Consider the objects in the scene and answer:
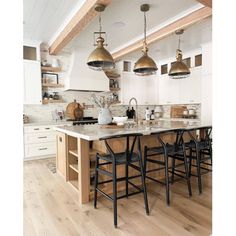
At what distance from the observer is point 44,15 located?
10.8 ft

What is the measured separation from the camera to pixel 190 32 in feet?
13.0

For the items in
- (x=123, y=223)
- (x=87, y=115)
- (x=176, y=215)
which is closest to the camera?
(x=123, y=223)

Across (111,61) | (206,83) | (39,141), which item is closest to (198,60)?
(206,83)

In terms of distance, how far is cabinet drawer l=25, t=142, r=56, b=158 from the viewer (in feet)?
14.5

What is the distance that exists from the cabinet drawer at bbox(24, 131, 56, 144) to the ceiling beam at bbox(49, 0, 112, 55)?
6.42ft

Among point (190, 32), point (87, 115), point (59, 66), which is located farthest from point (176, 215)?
point (59, 66)

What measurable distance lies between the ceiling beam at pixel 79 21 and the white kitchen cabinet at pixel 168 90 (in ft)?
11.0

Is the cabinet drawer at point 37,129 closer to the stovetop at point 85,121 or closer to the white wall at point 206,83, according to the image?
the stovetop at point 85,121

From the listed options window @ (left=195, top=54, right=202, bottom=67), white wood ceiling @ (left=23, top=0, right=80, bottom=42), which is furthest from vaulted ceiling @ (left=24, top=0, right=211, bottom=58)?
window @ (left=195, top=54, right=202, bottom=67)

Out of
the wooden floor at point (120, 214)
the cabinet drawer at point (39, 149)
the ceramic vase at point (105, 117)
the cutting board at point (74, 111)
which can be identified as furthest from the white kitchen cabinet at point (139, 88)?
the wooden floor at point (120, 214)

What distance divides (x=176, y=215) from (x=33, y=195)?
1.83 meters

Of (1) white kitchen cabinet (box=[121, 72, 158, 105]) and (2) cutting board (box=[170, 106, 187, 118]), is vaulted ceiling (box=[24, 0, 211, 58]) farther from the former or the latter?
(2) cutting board (box=[170, 106, 187, 118])

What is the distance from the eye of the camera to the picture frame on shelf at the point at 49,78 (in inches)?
196

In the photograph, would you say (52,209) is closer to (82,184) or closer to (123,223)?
(82,184)
